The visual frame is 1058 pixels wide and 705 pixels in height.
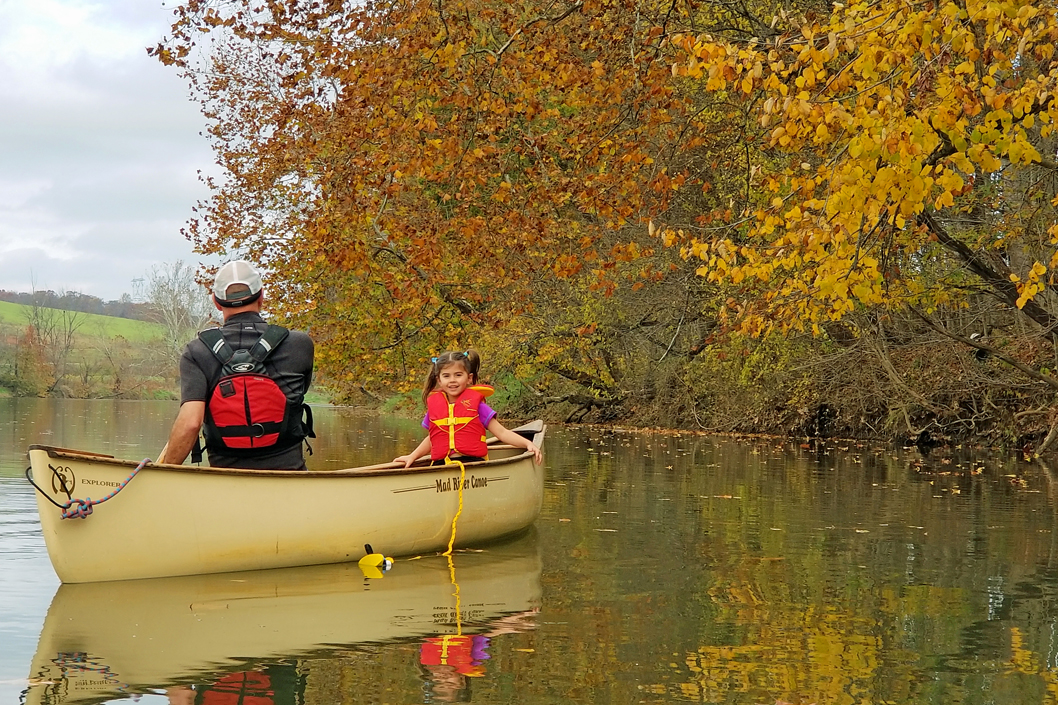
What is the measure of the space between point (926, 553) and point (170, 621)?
210 inches

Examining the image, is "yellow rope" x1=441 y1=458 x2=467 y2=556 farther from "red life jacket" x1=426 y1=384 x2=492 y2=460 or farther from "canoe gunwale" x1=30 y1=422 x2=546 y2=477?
"red life jacket" x1=426 y1=384 x2=492 y2=460

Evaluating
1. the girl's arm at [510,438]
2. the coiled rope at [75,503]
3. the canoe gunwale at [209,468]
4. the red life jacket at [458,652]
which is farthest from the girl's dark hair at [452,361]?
the red life jacket at [458,652]

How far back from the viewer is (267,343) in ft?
23.8

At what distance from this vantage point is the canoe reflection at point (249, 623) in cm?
513

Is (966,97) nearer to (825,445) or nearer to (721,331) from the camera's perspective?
(721,331)

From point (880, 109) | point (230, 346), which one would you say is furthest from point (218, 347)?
point (880, 109)

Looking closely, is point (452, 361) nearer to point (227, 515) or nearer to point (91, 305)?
point (227, 515)

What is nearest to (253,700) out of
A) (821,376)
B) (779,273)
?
(779,273)

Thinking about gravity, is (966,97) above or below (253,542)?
above

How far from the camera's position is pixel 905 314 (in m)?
19.2

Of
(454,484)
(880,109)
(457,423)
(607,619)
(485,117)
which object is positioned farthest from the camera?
(485,117)

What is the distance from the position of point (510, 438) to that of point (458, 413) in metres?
0.46

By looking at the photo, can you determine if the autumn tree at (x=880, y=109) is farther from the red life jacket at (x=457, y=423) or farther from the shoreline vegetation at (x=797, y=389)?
the shoreline vegetation at (x=797, y=389)

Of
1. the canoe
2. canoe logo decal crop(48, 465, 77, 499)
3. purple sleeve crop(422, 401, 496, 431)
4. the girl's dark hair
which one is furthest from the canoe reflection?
the girl's dark hair
